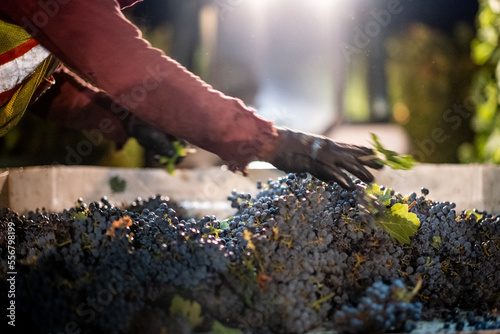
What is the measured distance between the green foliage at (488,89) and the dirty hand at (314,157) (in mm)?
1918

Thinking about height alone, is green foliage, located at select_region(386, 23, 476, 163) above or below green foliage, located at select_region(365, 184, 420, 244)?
above

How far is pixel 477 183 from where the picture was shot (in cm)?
204

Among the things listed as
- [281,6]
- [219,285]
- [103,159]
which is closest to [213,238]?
[219,285]

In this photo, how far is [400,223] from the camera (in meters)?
1.08

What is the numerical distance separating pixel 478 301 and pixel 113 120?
1135 millimetres

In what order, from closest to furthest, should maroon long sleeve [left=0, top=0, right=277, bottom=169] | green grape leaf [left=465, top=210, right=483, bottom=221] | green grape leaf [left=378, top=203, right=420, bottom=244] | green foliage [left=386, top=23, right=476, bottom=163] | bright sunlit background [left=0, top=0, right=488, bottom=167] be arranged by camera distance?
maroon long sleeve [left=0, top=0, right=277, bottom=169] < green grape leaf [left=378, top=203, right=420, bottom=244] < green grape leaf [left=465, top=210, right=483, bottom=221] < bright sunlit background [left=0, top=0, right=488, bottom=167] < green foliage [left=386, top=23, right=476, bottom=163]

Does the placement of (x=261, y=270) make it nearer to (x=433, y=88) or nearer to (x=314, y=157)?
(x=314, y=157)

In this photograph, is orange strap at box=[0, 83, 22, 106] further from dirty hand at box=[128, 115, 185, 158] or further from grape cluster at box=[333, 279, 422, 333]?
grape cluster at box=[333, 279, 422, 333]

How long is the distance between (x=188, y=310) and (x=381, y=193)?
0.53 meters

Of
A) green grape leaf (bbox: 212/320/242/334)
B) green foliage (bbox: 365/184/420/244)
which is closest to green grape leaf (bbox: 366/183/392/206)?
green foliage (bbox: 365/184/420/244)

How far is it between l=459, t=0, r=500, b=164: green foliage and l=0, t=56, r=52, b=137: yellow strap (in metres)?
2.27

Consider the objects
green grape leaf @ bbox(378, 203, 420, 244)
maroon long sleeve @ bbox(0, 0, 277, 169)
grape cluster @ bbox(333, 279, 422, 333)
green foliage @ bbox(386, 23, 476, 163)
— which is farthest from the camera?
green foliage @ bbox(386, 23, 476, 163)

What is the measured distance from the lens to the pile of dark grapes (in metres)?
0.88

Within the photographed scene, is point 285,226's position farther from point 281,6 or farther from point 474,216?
point 281,6
